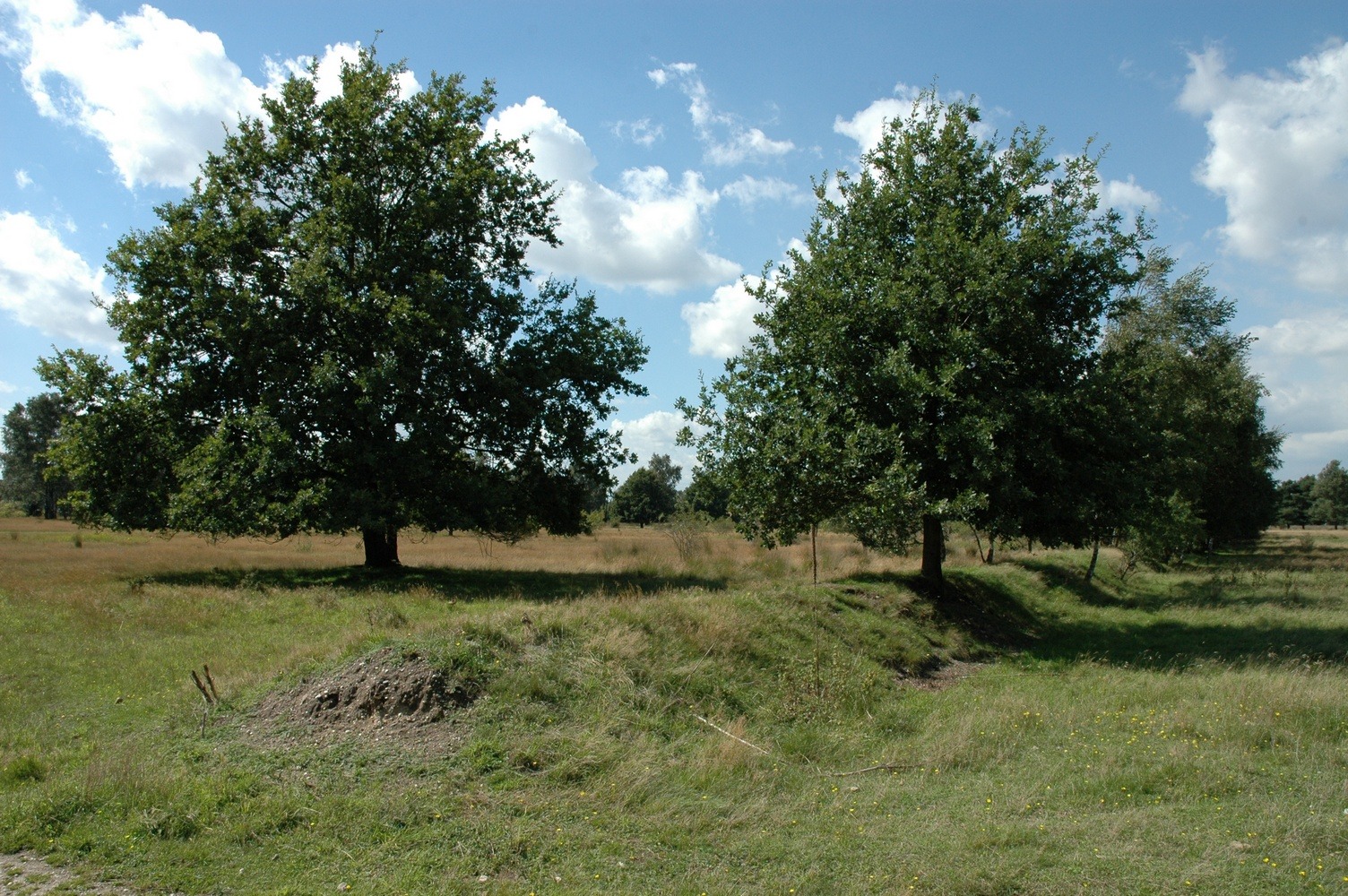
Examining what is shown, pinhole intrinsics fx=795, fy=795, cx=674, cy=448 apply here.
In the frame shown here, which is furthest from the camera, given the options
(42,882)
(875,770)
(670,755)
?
(875,770)

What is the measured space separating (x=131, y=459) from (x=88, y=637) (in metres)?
9.76

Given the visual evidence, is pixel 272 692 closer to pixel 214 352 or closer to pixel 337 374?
pixel 337 374

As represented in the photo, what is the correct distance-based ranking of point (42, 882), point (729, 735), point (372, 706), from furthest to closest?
point (729, 735) → point (372, 706) → point (42, 882)

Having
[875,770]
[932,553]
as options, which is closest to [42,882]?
[875,770]

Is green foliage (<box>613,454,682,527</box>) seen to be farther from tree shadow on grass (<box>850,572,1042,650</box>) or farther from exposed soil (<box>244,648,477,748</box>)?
exposed soil (<box>244,648,477,748</box>)

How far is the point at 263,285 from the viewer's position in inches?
907

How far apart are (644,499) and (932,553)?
75766mm

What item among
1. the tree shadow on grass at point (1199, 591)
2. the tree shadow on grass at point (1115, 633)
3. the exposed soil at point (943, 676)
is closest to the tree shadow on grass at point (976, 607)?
the tree shadow on grass at point (1115, 633)

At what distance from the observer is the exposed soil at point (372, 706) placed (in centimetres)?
888

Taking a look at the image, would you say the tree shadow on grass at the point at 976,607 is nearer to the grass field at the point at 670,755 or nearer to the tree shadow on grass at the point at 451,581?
the grass field at the point at 670,755

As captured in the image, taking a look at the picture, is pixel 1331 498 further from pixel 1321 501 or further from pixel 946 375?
pixel 946 375

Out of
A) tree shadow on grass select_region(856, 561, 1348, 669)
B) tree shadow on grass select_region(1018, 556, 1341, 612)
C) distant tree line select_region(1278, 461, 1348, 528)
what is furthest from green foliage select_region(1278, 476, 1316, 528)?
tree shadow on grass select_region(856, 561, 1348, 669)

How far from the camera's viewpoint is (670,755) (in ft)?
29.4

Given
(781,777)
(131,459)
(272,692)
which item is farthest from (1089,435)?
(131,459)
